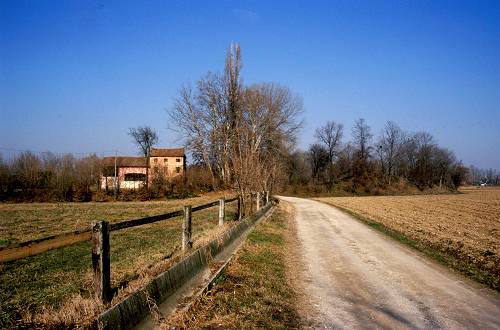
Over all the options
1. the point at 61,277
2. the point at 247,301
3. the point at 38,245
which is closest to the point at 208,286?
the point at 247,301

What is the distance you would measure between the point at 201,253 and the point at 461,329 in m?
4.90

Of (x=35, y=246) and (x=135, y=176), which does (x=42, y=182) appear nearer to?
(x=135, y=176)

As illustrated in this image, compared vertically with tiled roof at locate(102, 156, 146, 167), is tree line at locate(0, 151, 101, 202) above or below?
below

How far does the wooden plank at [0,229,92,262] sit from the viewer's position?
4.51m

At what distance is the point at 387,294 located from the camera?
7465 mm

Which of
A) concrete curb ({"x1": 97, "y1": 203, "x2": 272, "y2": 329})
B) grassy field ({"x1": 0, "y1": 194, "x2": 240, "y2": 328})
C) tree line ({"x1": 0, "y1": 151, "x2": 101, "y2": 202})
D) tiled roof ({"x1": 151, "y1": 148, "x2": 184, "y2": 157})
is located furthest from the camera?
tiled roof ({"x1": 151, "y1": 148, "x2": 184, "y2": 157})

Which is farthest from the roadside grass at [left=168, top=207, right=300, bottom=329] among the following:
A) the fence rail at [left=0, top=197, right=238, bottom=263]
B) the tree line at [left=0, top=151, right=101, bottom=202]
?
the tree line at [left=0, top=151, right=101, bottom=202]

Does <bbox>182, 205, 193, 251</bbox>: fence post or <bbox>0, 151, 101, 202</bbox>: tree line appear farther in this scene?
<bbox>0, 151, 101, 202</bbox>: tree line

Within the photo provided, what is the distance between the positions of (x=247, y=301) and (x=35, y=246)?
315 centimetres

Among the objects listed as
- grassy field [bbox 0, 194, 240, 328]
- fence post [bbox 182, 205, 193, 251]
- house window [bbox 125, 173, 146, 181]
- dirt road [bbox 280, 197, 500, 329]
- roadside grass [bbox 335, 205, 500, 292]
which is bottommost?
roadside grass [bbox 335, 205, 500, 292]

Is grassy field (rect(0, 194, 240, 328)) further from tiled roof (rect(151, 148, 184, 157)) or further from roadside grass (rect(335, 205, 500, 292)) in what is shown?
tiled roof (rect(151, 148, 184, 157))

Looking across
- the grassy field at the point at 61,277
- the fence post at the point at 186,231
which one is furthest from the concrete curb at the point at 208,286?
the fence post at the point at 186,231

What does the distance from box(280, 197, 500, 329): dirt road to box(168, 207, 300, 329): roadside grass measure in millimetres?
396

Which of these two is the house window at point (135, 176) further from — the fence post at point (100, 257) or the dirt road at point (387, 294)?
the fence post at point (100, 257)
